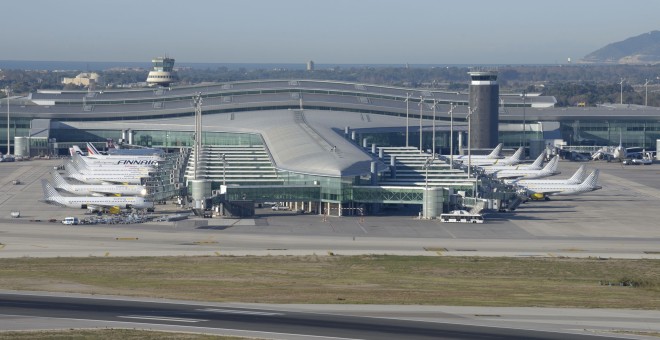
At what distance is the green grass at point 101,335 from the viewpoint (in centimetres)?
5116

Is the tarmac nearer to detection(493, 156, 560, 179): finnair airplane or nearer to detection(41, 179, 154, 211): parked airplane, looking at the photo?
detection(41, 179, 154, 211): parked airplane

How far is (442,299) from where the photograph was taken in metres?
64.4

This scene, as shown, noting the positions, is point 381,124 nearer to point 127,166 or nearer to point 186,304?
point 127,166

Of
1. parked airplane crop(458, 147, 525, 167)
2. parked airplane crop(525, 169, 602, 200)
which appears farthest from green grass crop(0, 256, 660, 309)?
parked airplane crop(458, 147, 525, 167)

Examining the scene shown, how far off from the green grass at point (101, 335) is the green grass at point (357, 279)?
1130 cm

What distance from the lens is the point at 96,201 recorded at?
12012 centimetres

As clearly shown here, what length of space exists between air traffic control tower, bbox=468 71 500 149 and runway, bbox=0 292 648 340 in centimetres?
12741

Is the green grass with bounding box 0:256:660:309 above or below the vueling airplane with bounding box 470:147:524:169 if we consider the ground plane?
above

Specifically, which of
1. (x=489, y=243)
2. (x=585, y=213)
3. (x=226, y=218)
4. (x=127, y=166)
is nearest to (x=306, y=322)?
(x=489, y=243)

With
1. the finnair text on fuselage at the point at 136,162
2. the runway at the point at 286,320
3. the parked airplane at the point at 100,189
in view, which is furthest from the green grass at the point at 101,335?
the finnair text on fuselage at the point at 136,162

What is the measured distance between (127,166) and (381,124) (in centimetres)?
5852

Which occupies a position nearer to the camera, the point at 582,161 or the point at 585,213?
the point at 585,213

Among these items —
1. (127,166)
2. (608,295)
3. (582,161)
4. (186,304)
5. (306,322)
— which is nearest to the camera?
(306,322)

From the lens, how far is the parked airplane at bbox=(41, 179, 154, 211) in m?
120
